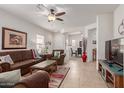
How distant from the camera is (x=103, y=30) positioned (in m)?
5.68

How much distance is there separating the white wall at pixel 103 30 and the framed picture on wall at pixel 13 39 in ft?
12.1

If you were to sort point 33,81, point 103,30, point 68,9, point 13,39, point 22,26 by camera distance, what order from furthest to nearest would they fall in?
point 22,26
point 13,39
point 103,30
point 68,9
point 33,81

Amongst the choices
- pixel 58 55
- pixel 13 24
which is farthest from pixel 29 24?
pixel 58 55

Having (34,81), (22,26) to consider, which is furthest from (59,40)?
(34,81)

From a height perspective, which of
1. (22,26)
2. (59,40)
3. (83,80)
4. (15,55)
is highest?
(22,26)

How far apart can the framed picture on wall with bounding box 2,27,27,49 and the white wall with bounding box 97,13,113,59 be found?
368cm

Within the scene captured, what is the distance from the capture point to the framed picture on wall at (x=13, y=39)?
17.0 feet

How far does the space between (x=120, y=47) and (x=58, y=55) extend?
511 cm

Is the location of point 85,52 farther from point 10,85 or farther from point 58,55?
point 10,85

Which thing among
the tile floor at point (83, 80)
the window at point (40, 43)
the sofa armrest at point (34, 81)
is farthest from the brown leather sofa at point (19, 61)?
the sofa armrest at point (34, 81)

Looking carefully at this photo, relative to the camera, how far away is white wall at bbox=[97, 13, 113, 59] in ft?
18.4

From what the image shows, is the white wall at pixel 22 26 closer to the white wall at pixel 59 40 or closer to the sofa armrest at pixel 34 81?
the white wall at pixel 59 40

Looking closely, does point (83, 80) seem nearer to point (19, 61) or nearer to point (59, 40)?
point (19, 61)

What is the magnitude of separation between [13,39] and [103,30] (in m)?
3.95
